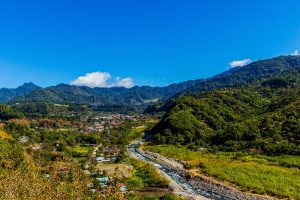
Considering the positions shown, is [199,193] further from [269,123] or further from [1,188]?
[269,123]

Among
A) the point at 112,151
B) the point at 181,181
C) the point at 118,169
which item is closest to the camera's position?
the point at 181,181

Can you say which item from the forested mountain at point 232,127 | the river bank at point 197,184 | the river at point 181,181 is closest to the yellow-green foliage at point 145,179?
the river bank at point 197,184

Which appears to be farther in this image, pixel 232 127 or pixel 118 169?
pixel 232 127

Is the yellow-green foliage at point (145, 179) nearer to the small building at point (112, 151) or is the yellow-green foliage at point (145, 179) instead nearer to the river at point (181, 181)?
the river at point (181, 181)

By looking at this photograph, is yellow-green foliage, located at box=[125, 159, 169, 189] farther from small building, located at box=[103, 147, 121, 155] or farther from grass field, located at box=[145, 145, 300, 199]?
small building, located at box=[103, 147, 121, 155]

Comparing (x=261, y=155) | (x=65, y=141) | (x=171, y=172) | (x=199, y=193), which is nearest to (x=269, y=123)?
(x=261, y=155)

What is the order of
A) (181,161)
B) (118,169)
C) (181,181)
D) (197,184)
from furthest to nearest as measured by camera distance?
(181,161)
(118,169)
(181,181)
(197,184)

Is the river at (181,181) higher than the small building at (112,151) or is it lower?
lower

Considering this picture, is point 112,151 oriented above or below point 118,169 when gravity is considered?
above

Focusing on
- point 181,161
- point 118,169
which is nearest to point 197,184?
point 118,169

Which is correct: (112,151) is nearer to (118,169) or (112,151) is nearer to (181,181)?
Answer: (118,169)
